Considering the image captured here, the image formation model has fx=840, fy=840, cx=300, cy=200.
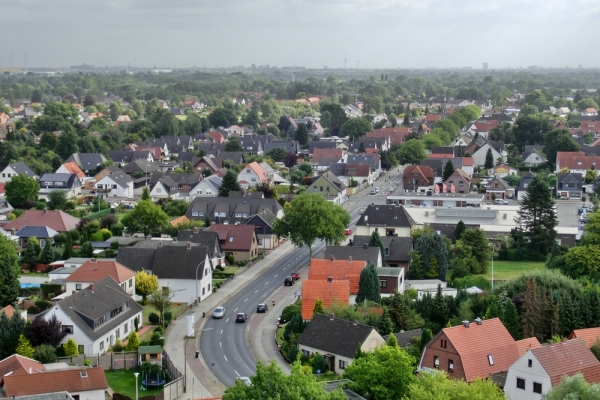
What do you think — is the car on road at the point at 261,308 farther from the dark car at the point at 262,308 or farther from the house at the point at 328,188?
the house at the point at 328,188

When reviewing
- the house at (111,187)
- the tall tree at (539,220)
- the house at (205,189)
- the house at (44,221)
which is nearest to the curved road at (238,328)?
the tall tree at (539,220)

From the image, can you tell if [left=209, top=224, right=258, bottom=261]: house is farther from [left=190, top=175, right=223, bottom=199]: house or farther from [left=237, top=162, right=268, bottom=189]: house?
[left=237, top=162, right=268, bottom=189]: house

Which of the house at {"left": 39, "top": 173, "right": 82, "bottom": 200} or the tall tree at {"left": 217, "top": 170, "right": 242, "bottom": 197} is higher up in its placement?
the tall tree at {"left": 217, "top": 170, "right": 242, "bottom": 197}

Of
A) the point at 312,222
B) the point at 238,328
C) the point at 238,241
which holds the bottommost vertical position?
the point at 238,328

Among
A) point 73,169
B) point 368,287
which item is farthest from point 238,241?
point 73,169

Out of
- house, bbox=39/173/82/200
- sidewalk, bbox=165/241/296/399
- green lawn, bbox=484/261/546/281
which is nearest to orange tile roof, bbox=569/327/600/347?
sidewalk, bbox=165/241/296/399

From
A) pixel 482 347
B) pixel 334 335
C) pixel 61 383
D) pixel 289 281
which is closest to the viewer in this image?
pixel 61 383

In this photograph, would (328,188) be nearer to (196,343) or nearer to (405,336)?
(196,343)
